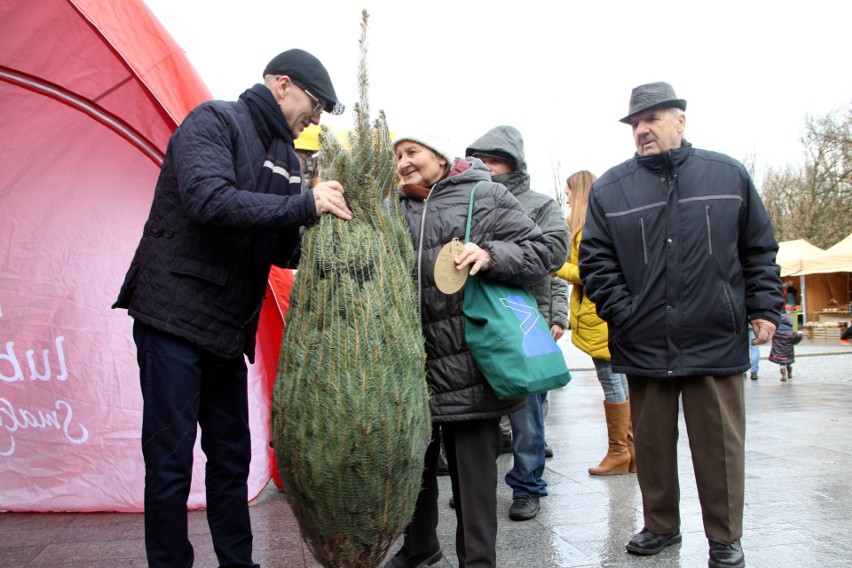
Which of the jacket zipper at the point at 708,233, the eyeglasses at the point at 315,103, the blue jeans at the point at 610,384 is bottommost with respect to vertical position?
the blue jeans at the point at 610,384

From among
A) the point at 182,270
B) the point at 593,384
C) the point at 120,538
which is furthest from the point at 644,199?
the point at 593,384

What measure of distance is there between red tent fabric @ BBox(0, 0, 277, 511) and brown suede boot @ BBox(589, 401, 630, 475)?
2.52m

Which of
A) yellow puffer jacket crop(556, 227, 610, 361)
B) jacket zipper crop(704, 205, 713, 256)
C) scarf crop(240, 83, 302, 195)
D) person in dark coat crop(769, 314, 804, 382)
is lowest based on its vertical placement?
person in dark coat crop(769, 314, 804, 382)

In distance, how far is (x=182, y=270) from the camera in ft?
8.54

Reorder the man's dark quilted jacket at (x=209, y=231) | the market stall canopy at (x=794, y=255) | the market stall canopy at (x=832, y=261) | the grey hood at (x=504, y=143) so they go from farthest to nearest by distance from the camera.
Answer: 1. the market stall canopy at (x=794, y=255)
2. the market stall canopy at (x=832, y=261)
3. the grey hood at (x=504, y=143)
4. the man's dark quilted jacket at (x=209, y=231)

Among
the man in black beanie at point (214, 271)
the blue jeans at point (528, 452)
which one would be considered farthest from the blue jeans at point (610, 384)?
the man in black beanie at point (214, 271)

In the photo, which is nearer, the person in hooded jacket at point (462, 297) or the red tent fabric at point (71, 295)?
the person in hooded jacket at point (462, 297)

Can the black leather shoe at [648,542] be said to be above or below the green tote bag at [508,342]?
below

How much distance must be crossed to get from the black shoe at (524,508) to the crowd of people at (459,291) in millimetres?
720

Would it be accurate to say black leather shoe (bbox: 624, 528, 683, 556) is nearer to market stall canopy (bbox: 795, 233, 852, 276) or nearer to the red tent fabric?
the red tent fabric

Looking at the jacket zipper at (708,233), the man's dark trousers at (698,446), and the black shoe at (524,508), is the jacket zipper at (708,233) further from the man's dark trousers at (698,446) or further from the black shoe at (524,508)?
the black shoe at (524,508)

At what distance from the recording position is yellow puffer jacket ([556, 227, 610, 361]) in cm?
496

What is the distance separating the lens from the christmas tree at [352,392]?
2.21 metres

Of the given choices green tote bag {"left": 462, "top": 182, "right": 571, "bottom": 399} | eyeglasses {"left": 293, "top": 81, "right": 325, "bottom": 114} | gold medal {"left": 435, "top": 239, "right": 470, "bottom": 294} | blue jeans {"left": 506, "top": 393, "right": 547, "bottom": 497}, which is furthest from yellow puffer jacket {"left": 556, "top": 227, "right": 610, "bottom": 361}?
eyeglasses {"left": 293, "top": 81, "right": 325, "bottom": 114}
